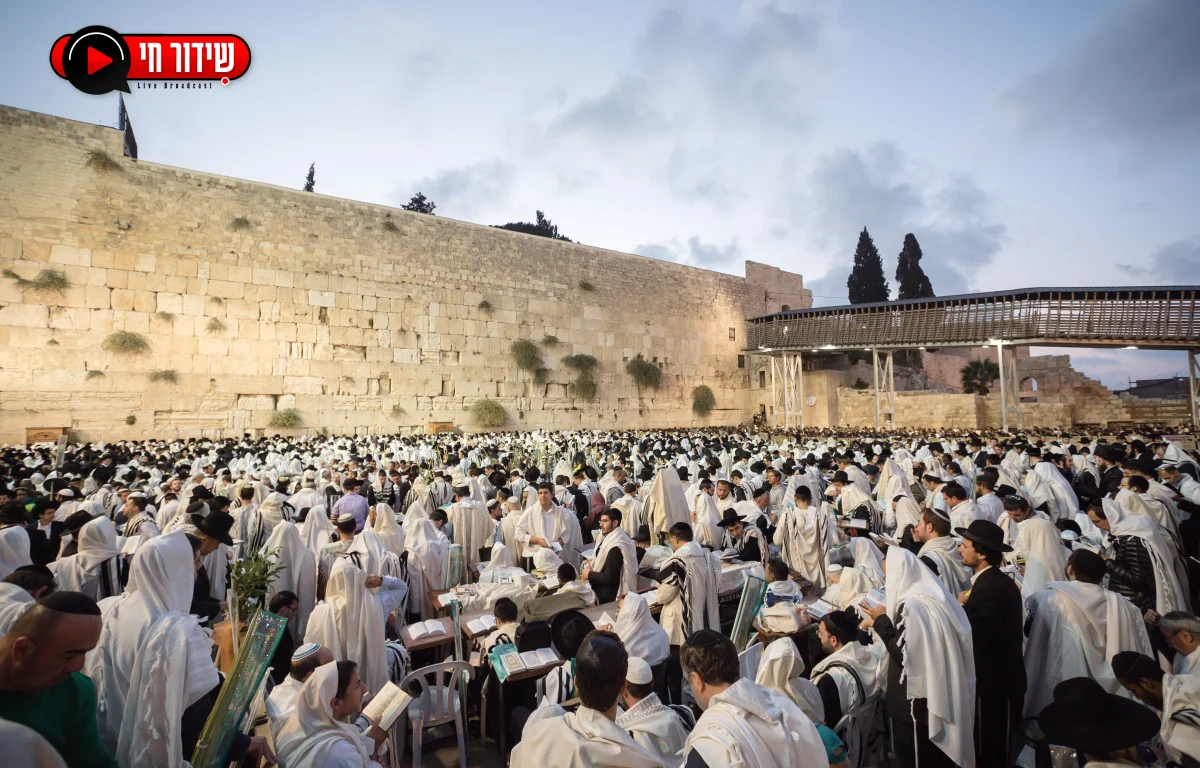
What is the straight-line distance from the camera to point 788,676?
7.32 feet

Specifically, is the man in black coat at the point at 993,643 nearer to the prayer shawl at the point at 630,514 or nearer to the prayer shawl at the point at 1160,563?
the prayer shawl at the point at 1160,563

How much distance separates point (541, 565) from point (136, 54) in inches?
524

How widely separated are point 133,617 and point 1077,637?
171 inches

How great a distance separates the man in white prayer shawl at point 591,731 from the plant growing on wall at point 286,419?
1533 cm

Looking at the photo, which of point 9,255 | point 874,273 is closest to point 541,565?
point 9,255

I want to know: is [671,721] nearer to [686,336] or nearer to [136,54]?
[136,54]

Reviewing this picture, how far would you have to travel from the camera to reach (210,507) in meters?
5.16

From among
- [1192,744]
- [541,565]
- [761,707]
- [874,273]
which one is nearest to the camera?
[761,707]

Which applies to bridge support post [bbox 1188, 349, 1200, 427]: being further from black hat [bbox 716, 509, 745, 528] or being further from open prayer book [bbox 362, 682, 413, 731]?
open prayer book [bbox 362, 682, 413, 731]

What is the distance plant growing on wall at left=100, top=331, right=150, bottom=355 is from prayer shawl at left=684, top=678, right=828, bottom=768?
16.4 metres

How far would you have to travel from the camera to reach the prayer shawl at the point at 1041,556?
358cm

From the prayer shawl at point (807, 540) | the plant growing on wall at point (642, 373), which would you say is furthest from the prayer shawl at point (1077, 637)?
the plant growing on wall at point (642, 373)

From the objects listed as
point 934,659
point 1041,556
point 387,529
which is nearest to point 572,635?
point 934,659

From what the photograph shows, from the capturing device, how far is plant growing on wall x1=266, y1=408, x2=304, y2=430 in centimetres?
1468
